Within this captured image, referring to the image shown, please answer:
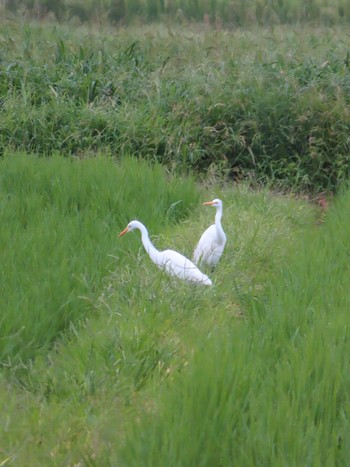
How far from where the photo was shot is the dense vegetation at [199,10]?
14.0m

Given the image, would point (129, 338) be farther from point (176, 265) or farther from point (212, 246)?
point (212, 246)

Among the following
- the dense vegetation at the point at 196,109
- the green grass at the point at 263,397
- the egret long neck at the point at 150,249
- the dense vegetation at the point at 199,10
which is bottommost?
the dense vegetation at the point at 199,10

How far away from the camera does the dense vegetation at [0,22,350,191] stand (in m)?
7.87

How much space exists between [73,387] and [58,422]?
267mm

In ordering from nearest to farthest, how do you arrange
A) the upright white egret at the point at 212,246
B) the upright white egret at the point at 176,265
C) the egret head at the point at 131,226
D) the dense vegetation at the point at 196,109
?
the upright white egret at the point at 176,265 → the egret head at the point at 131,226 → the upright white egret at the point at 212,246 → the dense vegetation at the point at 196,109

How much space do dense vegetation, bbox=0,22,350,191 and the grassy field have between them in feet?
0.07

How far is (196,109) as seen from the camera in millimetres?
8078

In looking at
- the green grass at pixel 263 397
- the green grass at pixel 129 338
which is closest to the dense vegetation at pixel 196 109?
the green grass at pixel 129 338

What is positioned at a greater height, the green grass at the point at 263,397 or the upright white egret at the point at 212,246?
the green grass at the point at 263,397

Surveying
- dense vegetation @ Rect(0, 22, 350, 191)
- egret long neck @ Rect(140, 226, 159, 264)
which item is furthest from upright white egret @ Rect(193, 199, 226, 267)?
dense vegetation @ Rect(0, 22, 350, 191)

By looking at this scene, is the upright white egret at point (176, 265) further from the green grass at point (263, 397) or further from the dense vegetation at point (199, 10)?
the dense vegetation at point (199, 10)

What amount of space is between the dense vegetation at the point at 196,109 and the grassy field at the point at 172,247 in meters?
0.02

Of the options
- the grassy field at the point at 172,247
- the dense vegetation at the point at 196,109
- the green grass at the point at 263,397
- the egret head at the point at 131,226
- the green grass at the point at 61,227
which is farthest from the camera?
the dense vegetation at the point at 196,109

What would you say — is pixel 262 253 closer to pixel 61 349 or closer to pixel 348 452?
pixel 61 349
